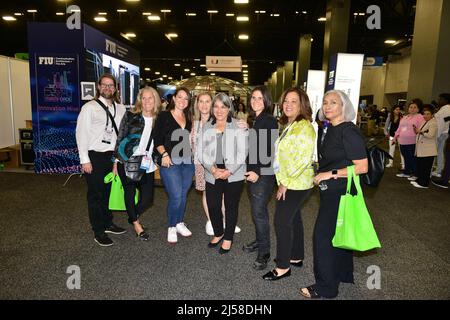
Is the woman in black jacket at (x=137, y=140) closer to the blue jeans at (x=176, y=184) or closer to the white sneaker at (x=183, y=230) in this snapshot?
the blue jeans at (x=176, y=184)

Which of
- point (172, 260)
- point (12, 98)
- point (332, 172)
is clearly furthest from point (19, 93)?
point (332, 172)

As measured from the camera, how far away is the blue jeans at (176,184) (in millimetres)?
3338

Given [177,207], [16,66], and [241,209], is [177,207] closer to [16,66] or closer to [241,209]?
[241,209]

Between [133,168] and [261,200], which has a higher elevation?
[133,168]

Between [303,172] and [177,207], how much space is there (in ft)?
4.79

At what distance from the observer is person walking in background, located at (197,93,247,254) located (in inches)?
116

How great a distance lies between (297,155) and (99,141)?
1.87 meters

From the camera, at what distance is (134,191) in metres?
3.44

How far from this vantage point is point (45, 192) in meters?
5.32

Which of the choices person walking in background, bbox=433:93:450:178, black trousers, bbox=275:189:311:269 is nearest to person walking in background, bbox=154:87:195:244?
black trousers, bbox=275:189:311:269

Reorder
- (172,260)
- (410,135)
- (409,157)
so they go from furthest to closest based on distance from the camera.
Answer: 1. (409,157)
2. (410,135)
3. (172,260)

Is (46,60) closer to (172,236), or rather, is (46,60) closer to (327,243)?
(172,236)

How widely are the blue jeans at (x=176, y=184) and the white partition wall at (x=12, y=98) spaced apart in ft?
20.0
